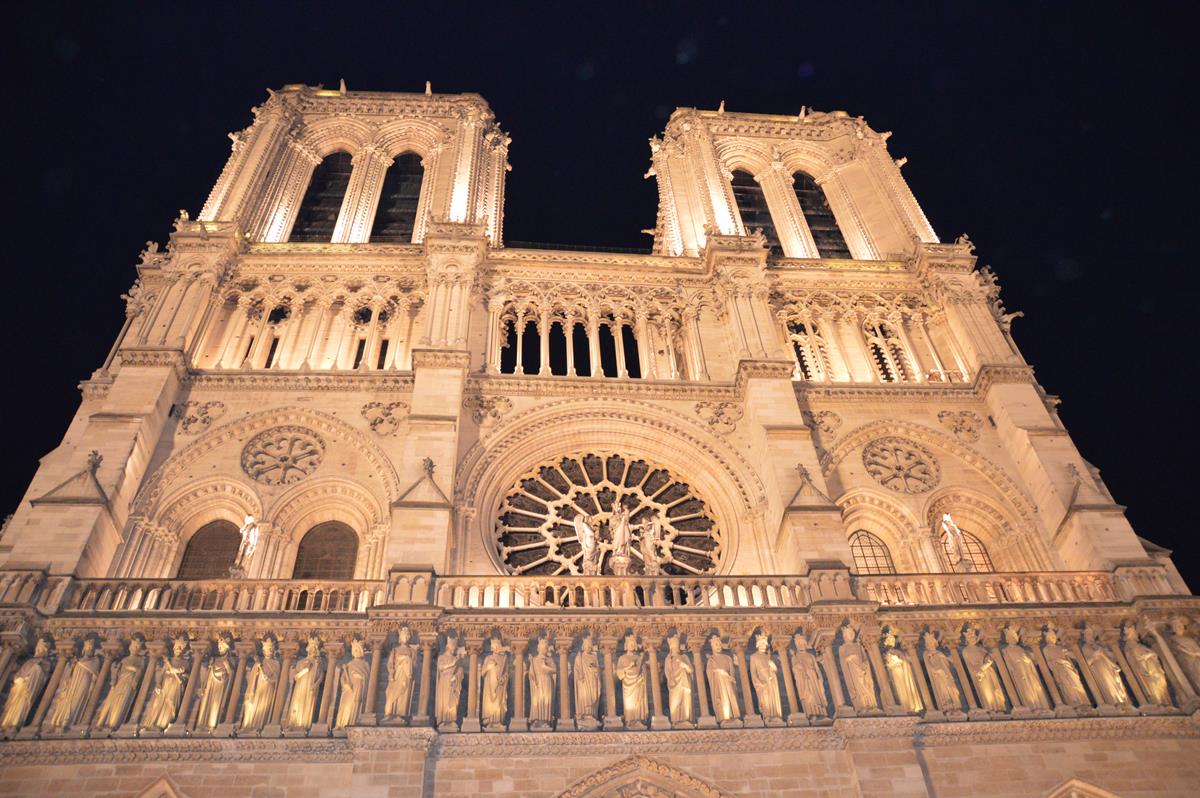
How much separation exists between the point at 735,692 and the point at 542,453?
7.24 meters

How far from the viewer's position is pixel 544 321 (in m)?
22.5

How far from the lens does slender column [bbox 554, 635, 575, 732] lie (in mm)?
13695

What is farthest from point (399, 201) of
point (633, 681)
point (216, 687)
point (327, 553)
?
point (633, 681)

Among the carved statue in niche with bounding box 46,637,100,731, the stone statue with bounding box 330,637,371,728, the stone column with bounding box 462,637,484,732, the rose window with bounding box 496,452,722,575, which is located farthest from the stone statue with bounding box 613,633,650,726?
the carved statue in niche with bounding box 46,637,100,731

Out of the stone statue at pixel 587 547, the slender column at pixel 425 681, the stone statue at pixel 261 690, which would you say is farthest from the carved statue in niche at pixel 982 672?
the stone statue at pixel 261 690

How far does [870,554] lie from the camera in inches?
746

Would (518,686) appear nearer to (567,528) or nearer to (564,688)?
(564,688)

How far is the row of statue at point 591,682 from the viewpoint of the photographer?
533 inches

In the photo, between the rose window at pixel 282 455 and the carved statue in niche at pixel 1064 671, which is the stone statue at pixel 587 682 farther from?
the rose window at pixel 282 455

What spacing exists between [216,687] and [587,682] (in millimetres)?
5334

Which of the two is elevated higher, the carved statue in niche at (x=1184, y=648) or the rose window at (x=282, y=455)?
the rose window at (x=282, y=455)

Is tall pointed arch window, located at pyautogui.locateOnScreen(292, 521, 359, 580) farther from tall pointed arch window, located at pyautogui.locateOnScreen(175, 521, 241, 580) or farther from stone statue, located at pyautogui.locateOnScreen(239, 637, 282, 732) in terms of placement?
stone statue, located at pyautogui.locateOnScreen(239, 637, 282, 732)

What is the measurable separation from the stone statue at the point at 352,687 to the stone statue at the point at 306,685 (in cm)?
33

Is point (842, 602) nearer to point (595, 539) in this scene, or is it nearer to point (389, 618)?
point (595, 539)
